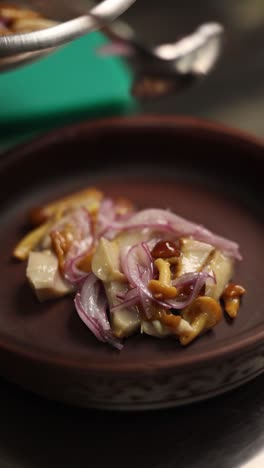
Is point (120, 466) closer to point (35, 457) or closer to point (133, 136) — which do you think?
point (35, 457)

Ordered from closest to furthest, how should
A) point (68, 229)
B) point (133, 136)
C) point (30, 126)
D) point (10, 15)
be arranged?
1. point (68, 229)
2. point (10, 15)
3. point (133, 136)
4. point (30, 126)

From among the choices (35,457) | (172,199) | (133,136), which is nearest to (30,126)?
(133,136)

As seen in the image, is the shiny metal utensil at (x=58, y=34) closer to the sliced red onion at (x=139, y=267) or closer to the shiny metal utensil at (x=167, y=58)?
the sliced red onion at (x=139, y=267)

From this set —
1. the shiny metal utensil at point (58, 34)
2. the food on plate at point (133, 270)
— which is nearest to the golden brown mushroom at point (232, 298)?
the food on plate at point (133, 270)

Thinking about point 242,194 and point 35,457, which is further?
point 242,194

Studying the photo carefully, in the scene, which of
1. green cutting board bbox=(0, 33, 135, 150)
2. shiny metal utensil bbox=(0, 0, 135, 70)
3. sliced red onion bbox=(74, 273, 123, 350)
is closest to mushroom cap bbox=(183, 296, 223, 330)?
sliced red onion bbox=(74, 273, 123, 350)

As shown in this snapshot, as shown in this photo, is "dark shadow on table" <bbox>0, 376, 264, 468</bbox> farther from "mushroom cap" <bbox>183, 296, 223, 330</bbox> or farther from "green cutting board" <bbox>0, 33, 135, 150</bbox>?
"green cutting board" <bbox>0, 33, 135, 150</bbox>

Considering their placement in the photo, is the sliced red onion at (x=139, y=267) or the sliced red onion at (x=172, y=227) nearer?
the sliced red onion at (x=139, y=267)

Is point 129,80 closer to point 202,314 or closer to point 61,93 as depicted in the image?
point 61,93
